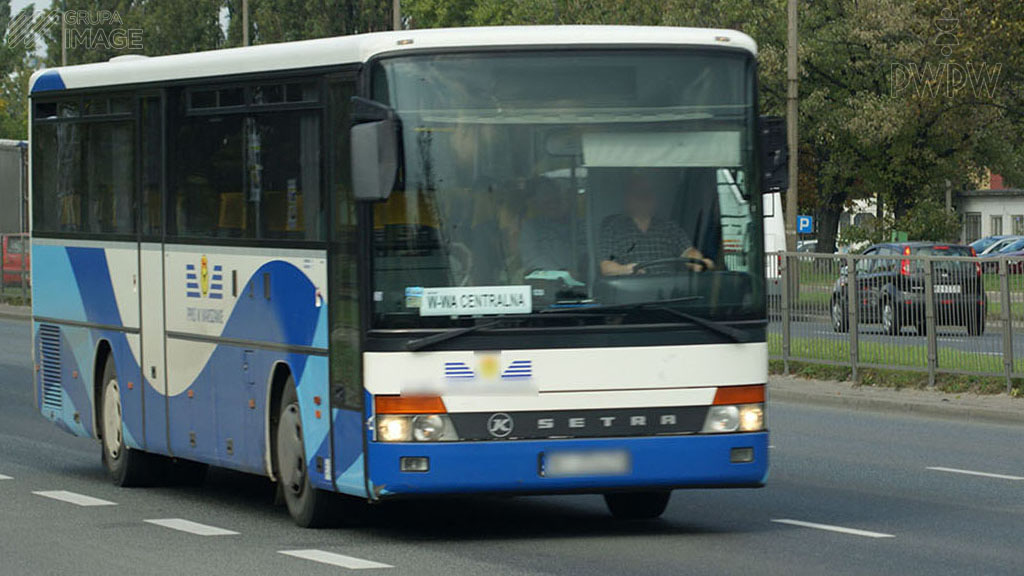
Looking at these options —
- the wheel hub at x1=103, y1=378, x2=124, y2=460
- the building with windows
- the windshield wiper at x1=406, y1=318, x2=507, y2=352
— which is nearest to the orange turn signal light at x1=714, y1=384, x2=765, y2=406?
the windshield wiper at x1=406, y1=318, x2=507, y2=352

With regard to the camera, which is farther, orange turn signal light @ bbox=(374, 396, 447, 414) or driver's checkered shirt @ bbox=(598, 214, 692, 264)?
driver's checkered shirt @ bbox=(598, 214, 692, 264)

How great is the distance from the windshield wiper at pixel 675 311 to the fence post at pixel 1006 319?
10.5 meters

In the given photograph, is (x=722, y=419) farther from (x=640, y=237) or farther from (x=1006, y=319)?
(x=1006, y=319)

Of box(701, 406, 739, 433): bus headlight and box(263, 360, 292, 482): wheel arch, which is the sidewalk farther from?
box(263, 360, 292, 482): wheel arch

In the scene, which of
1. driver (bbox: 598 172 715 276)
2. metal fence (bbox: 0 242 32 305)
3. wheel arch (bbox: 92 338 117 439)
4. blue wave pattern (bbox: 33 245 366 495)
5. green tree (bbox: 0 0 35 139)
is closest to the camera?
driver (bbox: 598 172 715 276)

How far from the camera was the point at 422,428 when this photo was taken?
10.3 meters

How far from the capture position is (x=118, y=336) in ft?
47.2

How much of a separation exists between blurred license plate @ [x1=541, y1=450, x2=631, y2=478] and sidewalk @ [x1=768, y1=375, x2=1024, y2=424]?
975 centimetres

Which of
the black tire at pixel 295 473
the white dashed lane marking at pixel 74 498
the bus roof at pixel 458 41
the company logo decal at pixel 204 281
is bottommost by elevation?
the white dashed lane marking at pixel 74 498

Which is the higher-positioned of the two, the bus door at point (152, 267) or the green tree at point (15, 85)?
the green tree at point (15, 85)

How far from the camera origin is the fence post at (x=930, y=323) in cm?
2156

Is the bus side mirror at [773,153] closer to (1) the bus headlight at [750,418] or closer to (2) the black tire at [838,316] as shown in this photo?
(1) the bus headlight at [750,418]

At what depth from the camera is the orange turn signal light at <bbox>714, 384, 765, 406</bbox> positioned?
1064 cm

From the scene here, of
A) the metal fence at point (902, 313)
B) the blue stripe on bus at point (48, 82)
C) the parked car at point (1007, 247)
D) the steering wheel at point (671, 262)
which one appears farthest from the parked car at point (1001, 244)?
the steering wheel at point (671, 262)
